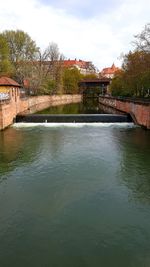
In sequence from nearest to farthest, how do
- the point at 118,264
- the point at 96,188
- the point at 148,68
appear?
the point at 118,264
the point at 96,188
the point at 148,68

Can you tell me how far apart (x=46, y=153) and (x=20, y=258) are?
9044mm

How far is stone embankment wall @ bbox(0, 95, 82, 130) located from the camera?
75.2 feet

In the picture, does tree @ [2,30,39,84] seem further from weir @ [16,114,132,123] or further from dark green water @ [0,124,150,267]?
dark green water @ [0,124,150,267]

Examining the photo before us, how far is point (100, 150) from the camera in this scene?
15.8 m

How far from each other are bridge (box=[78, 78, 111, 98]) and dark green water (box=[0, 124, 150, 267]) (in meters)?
50.2

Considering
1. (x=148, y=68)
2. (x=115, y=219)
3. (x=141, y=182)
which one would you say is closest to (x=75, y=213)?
(x=115, y=219)

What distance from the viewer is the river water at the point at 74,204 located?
6543mm

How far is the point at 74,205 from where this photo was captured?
8953mm

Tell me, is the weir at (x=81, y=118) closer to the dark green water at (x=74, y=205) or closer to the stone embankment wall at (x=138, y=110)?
the stone embankment wall at (x=138, y=110)

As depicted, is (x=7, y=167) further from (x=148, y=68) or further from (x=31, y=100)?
(x=31, y=100)

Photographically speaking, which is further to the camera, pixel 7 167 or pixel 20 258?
pixel 7 167

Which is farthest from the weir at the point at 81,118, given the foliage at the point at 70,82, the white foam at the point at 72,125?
the foliage at the point at 70,82

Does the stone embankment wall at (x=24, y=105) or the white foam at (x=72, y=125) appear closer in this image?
the stone embankment wall at (x=24, y=105)

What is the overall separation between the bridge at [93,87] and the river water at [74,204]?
164ft
